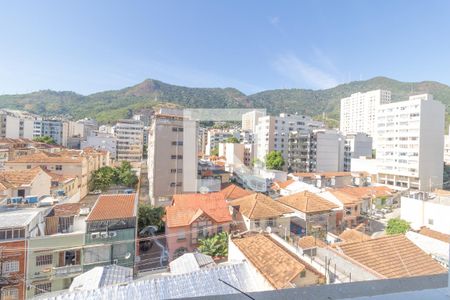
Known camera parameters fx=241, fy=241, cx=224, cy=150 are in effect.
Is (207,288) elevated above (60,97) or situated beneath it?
situated beneath

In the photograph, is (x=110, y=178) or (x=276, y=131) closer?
(x=110, y=178)

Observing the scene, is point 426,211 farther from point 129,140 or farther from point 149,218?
point 129,140

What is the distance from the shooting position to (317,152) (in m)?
18.6

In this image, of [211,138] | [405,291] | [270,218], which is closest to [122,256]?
[270,218]

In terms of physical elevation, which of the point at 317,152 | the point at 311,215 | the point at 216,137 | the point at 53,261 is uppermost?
the point at 216,137

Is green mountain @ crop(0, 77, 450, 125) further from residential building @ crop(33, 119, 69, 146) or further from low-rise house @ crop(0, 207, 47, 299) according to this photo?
low-rise house @ crop(0, 207, 47, 299)

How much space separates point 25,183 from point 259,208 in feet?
22.6

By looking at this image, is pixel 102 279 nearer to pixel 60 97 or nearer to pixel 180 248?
pixel 180 248

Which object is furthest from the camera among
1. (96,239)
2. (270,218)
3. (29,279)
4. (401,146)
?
(401,146)

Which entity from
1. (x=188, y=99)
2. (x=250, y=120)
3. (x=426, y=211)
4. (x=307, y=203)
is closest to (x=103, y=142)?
(x=188, y=99)

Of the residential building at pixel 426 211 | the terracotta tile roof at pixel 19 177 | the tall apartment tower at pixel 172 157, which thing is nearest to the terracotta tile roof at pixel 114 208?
the terracotta tile roof at pixel 19 177

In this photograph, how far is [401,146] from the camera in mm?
16375

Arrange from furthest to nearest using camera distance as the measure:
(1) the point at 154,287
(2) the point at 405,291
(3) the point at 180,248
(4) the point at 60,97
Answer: (4) the point at 60,97
(3) the point at 180,248
(1) the point at 154,287
(2) the point at 405,291

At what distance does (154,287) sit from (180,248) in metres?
3.78
